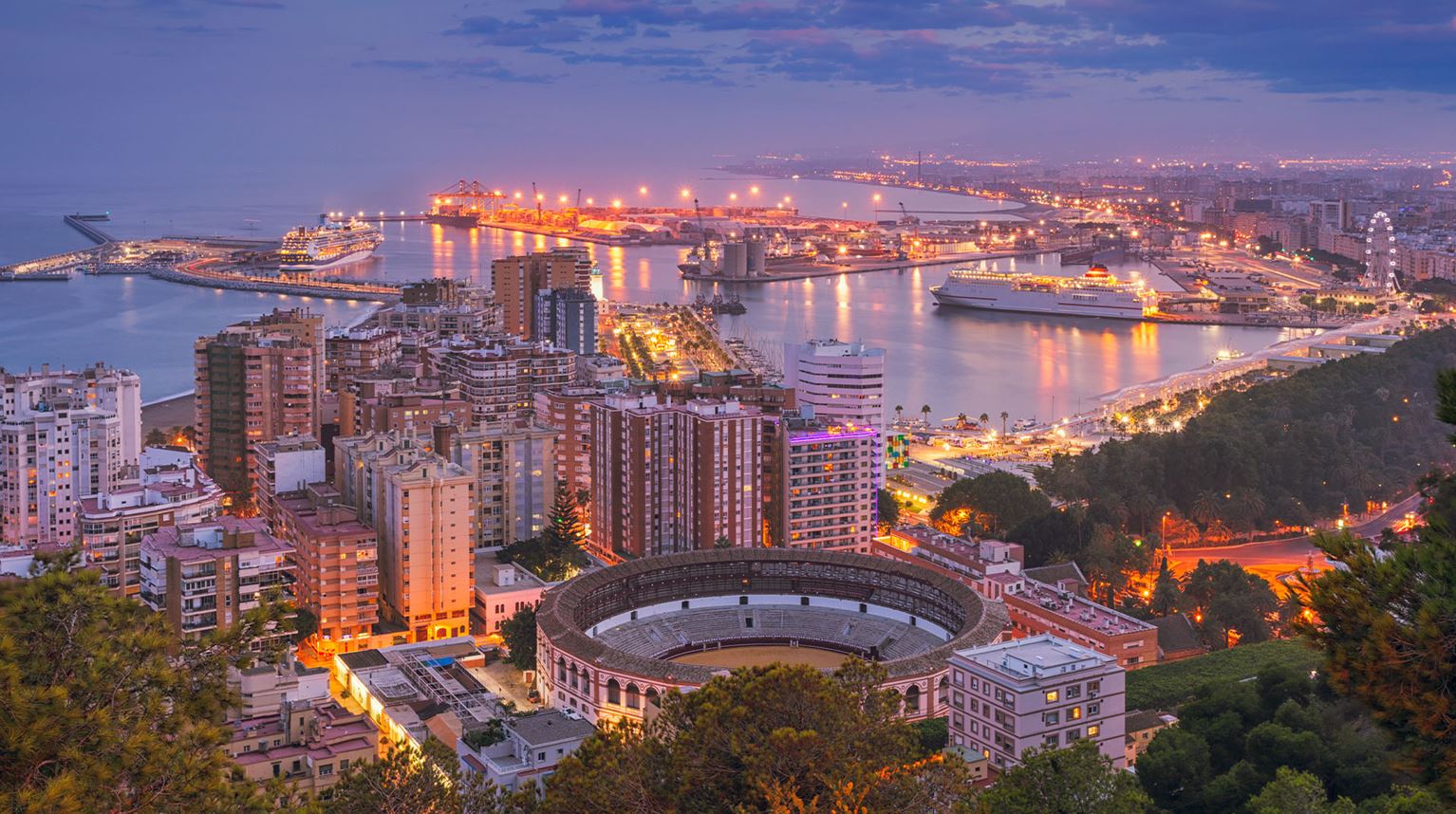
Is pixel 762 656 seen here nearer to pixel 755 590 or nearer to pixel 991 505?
pixel 755 590

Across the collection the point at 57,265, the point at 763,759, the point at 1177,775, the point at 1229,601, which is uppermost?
the point at 57,265

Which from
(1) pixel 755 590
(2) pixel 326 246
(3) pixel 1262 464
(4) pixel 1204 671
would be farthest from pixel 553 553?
(2) pixel 326 246

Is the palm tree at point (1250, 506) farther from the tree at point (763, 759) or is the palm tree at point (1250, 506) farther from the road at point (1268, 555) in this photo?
the tree at point (763, 759)

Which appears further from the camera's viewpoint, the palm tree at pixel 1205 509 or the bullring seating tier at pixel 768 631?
the palm tree at pixel 1205 509

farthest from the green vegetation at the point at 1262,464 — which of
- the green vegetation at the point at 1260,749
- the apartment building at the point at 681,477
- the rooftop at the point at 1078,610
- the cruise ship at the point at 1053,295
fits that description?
the cruise ship at the point at 1053,295

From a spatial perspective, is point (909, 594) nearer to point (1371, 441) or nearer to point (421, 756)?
point (421, 756)

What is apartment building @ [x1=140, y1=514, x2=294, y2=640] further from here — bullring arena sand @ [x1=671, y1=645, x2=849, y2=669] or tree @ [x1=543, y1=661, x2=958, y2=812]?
tree @ [x1=543, y1=661, x2=958, y2=812]
